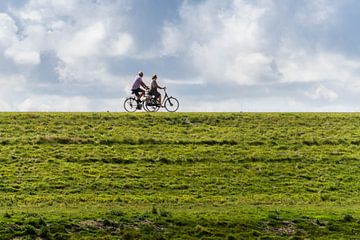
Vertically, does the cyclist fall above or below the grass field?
above

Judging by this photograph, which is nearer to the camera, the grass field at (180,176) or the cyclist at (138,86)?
the grass field at (180,176)

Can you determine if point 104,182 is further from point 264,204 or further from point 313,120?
point 313,120

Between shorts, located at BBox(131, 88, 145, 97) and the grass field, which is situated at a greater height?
shorts, located at BBox(131, 88, 145, 97)

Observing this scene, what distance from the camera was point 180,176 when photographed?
32.9 m

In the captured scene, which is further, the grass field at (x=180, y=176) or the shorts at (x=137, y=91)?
the shorts at (x=137, y=91)

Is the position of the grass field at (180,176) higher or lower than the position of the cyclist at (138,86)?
lower

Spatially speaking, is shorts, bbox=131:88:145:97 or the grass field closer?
the grass field

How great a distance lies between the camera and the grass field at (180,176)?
22.6m

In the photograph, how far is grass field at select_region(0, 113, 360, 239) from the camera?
74.3 ft

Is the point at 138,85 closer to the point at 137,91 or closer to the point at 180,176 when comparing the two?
the point at 137,91

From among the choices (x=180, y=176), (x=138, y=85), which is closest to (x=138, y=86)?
(x=138, y=85)

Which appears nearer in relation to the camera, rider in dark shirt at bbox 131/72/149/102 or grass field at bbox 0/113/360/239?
grass field at bbox 0/113/360/239

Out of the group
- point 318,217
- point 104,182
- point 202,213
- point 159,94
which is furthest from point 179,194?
point 159,94

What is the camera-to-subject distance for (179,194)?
99.2ft
